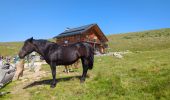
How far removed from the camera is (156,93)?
8.58 meters

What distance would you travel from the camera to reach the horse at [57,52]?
38.5 feet

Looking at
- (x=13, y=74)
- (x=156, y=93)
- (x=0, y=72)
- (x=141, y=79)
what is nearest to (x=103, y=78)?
(x=141, y=79)

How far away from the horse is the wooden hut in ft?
130

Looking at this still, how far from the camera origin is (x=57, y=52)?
1173cm

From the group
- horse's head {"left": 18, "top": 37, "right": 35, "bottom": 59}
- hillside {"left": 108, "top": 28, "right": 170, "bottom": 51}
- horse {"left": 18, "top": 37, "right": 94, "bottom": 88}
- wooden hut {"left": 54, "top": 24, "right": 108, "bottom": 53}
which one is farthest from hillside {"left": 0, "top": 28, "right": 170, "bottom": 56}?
horse's head {"left": 18, "top": 37, "right": 35, "bottom": 59}

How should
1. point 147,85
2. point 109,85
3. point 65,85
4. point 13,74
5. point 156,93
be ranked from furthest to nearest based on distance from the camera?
1. point 13,74
2. point 65,85
3. point 109,85
4. point 147,85
5. point 156,93

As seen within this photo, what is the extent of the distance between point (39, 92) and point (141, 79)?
195 inches

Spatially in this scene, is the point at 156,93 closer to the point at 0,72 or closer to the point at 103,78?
the point at 103,78

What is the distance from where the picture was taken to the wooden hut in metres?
53.2

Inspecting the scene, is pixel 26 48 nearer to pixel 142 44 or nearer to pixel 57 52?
pixel 57 52

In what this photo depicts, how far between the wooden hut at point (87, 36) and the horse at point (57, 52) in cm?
3960

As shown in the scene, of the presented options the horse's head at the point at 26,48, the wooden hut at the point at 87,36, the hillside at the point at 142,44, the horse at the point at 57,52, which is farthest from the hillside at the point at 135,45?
the horse's head at the point at 26,48

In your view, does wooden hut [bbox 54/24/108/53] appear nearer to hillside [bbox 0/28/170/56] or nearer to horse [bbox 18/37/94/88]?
hillside [bbox 0/28/170/56]

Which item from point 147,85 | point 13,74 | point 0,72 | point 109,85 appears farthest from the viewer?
point 13,74
